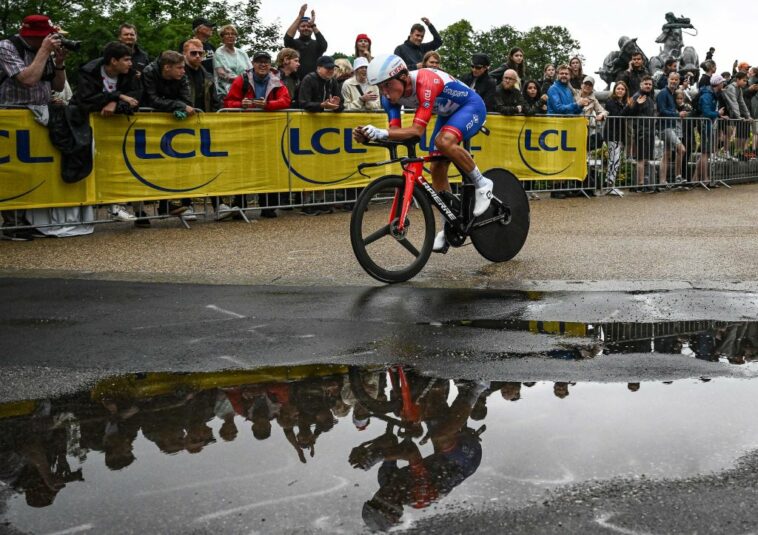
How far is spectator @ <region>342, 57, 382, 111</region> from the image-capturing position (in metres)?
Answer: 15.6

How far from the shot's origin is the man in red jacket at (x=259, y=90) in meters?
14.1

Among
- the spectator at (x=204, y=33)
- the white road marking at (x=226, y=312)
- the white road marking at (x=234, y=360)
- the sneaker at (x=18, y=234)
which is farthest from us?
the spectator at (x=204, y=33)

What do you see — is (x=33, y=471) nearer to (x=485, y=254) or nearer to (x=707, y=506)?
(x=707, y=506)

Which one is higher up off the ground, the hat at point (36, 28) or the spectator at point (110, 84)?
the hat at point (36, 28)

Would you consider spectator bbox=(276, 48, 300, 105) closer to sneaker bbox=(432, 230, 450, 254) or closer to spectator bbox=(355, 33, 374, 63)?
spectator bbox=(355, 33, 374, 63)

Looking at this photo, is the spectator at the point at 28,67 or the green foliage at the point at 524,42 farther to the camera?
the green foliage at the point at 524,42

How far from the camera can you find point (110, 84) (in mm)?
12594

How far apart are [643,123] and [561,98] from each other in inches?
75.9

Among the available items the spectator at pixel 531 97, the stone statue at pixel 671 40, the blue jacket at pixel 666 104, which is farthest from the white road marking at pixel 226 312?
the stone statue at pixel 671 40

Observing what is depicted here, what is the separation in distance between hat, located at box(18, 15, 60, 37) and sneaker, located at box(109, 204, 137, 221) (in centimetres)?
230

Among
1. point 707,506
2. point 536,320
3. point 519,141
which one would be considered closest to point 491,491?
point 707,506

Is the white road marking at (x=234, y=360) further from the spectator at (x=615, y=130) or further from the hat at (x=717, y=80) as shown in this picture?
the hat at (x=717, y=80)

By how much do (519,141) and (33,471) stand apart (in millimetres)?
13973

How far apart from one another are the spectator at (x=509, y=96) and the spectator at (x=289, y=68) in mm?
3483
